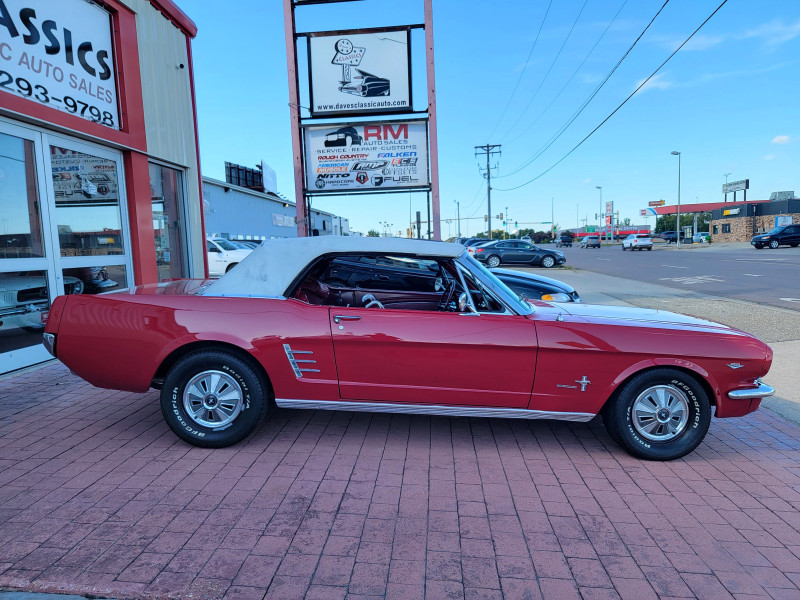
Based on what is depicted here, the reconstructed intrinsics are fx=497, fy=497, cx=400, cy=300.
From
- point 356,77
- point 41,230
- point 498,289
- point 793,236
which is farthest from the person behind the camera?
point 793,236

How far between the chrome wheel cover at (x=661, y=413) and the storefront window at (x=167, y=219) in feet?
24.6

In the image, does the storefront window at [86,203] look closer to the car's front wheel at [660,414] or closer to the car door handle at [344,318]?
the car door handle at [344,318]

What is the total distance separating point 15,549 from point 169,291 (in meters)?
1.91

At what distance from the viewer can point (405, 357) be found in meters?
3.43

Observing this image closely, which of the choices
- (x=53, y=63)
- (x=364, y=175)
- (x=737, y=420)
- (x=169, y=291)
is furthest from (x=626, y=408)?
(x=53, y=63)

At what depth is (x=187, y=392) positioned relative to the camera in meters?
3.52

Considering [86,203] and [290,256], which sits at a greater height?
[86,203]

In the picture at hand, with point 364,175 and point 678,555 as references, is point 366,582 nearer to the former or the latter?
point 678,555

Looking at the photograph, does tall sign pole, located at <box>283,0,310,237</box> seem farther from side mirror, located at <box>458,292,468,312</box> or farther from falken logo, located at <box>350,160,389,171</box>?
side mirror, located at <box>458,292,468,312</box>

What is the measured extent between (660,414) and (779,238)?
145 ft

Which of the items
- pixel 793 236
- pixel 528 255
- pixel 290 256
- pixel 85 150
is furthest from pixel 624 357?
pixel 793 236

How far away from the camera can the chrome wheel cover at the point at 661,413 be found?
339 cm

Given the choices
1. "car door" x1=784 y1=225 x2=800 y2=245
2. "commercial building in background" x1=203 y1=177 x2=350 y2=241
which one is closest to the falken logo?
"commercial building in background" x1=203 y1=177 x2=350 y2=241

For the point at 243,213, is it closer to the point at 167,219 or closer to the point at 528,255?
the point at 528,255
